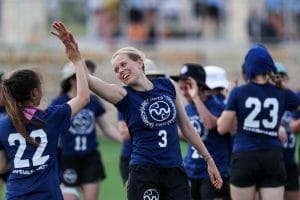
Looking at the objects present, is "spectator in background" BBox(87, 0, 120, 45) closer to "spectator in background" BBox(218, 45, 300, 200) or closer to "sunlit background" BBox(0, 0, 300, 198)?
"sunlit background" BBox(0, 0, 300, 198)

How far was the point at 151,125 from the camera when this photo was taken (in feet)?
24.6

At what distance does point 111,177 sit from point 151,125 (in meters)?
6.99

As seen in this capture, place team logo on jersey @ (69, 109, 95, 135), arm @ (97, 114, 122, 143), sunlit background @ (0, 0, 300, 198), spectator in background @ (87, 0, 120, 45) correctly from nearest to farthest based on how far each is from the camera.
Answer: team logo on jersey @ (69, 109, 95, 135) < arm @ (97, 114, 122, 143) < sunlit background @ (0, 0, 300, 198) < spectator in background @ (87, 0, 120, 45)

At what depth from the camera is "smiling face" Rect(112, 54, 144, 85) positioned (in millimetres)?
7559

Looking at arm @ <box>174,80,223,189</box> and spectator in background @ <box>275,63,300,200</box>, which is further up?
arm @ <box>174,80,223,189</box>

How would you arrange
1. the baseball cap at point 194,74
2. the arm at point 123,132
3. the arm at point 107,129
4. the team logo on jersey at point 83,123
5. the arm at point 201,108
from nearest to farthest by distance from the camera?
the arm at point 201,108
the baseball cap at point 194,74
the arm at point 123,132
the team logo on jersey at point 83,123
the arm at point 107,129

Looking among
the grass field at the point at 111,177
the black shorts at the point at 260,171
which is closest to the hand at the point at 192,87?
the black shorts at the point at 260,171

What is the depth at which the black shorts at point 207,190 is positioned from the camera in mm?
9211

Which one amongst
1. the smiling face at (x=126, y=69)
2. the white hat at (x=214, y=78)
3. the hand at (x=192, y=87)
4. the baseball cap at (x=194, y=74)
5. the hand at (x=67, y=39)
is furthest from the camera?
the white hat at (x=214, y=78)

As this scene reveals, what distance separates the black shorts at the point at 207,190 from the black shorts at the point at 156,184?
5.46 feet

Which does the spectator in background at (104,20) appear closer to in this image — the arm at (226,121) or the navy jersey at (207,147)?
the navy jersey at (207,147)

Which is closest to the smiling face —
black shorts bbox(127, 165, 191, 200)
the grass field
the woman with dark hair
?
the woman with dark hair

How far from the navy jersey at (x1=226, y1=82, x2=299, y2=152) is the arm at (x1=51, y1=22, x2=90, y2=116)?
1913 millimetres

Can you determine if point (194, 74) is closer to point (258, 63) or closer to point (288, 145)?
point (258, 63)
